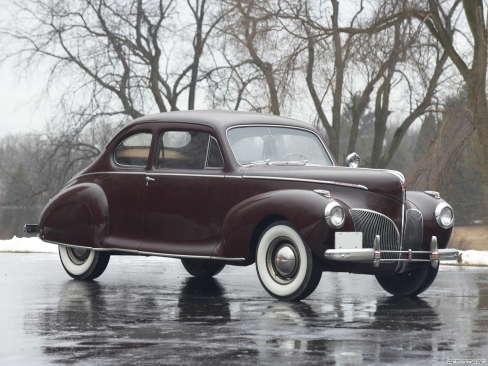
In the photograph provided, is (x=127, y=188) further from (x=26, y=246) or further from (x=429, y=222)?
(x=26, y=246)

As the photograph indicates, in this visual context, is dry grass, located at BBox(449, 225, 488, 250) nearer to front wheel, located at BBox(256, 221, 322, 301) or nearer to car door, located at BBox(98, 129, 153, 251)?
car door, located at BBox(98, 129, 153, 251)

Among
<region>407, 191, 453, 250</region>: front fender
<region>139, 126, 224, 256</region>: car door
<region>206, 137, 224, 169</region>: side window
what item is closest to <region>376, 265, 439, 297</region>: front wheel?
<region>407, 191, 453, 250</region>: front fender

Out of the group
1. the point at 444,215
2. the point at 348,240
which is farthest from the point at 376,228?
the point at 444,215

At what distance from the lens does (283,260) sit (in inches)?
354

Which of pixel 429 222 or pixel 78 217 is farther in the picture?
pixel 78 217

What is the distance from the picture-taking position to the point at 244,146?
33.1ft

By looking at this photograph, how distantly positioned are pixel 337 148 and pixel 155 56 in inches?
353

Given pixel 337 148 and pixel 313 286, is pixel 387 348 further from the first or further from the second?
pixel 337 148

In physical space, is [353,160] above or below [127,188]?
above

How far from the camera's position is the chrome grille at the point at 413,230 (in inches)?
363

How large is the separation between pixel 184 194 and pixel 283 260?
5.16 ft

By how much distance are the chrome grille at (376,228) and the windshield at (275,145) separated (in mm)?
1449

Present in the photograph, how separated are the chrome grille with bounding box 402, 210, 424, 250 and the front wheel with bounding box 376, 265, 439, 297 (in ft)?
1.36

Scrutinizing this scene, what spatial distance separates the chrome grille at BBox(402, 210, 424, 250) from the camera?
9.22 metres
